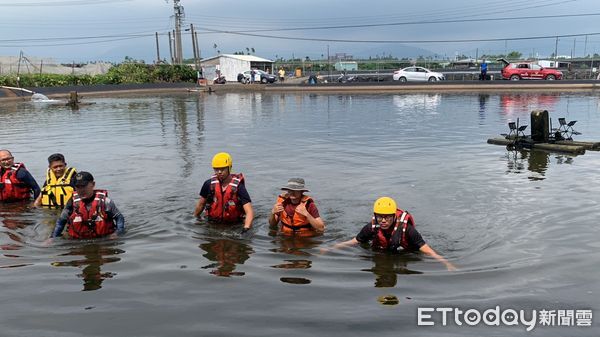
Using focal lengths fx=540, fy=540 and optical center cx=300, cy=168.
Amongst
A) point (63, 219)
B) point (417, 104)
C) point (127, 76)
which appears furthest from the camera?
point (127, 76)

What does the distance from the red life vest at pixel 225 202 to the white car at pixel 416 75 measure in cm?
4481

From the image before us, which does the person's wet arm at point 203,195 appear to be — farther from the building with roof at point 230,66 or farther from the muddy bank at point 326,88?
A: the building with roof at point 230,66

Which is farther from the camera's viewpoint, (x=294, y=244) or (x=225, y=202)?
(x=225, y=202)

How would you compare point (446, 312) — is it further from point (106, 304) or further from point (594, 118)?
point (594, 118)

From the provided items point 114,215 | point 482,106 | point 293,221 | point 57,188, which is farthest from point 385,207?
point 482,106

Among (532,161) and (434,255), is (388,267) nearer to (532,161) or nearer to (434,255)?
(434,255)

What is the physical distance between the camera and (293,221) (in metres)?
8.77

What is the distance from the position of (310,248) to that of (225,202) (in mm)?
1652

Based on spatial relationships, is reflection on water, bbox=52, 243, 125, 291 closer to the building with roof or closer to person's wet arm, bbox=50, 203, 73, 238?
person's wet arm, bbox=50, 203, 73, 238

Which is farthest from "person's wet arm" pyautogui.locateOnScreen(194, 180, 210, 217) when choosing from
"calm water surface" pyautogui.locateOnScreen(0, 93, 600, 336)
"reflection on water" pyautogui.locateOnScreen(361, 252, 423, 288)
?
"reflection on water" pyautogui.locateOnScreen(361, 252, 423, 288)

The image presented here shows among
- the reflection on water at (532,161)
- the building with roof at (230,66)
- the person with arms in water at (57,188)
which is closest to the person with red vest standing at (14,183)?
the person with arms in water at (57,188)

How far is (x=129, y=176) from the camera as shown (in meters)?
14.5

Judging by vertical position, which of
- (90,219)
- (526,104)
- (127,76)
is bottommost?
(90,219)

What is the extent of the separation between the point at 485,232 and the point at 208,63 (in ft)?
221
